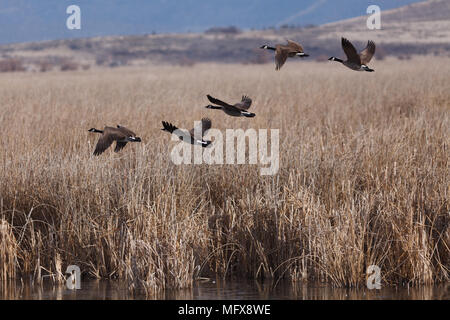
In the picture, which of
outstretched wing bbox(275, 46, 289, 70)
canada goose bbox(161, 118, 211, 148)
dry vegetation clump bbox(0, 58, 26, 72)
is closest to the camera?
canada goose bbox(161, 118, 211, 148)

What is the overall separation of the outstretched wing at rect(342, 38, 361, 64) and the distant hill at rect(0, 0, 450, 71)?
7803 centimetres

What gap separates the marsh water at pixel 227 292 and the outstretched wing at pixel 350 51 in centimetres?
216

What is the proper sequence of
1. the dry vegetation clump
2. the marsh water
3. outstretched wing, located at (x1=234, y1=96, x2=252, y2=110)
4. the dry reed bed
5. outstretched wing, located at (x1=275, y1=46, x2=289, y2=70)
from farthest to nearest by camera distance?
the dry vegetation clump
outstretched wing, located at (x1=234, y1=96, x2=252, y2=110)
the dry reed bed
outstretched wing, located at (x1=275, y1=46, x2=289, y2=70)
the marsh water

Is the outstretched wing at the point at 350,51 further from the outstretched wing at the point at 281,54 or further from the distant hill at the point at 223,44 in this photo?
the distant hill at the point at 223,44

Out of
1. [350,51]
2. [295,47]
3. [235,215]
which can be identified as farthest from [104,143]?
[350,51]

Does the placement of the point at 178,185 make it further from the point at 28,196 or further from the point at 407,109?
the point at 407,109

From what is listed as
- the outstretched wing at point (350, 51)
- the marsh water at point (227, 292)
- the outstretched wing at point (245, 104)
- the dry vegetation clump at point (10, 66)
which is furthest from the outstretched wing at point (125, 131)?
the dry vegetation clump at point (10, 66)

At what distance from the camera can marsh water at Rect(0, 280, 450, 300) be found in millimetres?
7297

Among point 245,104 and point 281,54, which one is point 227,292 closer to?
point 245,104

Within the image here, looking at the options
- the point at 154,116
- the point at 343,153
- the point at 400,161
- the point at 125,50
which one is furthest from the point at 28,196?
the point at 125,50

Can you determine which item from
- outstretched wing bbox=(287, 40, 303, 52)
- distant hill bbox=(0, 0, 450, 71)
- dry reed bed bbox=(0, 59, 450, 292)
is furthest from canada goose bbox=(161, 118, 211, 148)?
distant hill bbox=(0, 0, 450, 71)

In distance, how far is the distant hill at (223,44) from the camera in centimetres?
8944

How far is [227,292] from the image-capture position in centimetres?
761

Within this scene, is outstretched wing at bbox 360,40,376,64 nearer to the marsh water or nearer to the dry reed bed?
the dry reed bed
